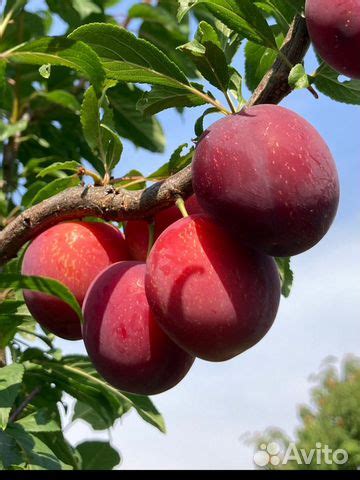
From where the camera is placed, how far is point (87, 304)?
1077mm

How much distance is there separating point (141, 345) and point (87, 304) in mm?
116

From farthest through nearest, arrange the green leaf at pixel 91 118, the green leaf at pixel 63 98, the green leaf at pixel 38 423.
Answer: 1. the green leaf at pixel 63 98
2. the green leaf at pixel 38 423
3. the green leaf at pixel 91 118

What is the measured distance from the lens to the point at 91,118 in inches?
49.8

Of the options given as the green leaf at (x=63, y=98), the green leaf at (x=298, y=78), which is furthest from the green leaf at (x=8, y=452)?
the green leaf at (x=63, y=98)

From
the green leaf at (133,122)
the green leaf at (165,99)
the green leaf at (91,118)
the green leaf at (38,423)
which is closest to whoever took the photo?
the green leaf at (165,99)

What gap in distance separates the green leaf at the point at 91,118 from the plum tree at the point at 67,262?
6.6 inches

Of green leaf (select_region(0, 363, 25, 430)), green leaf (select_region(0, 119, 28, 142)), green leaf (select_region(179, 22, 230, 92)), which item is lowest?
green leaf (select_region(0, 363, 25, 430))

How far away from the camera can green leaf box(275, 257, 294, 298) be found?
1352 millimetres

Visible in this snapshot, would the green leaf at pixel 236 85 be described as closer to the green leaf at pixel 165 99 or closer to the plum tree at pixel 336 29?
the green leaf at pixel 165 99

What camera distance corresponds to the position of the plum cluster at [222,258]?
892mm

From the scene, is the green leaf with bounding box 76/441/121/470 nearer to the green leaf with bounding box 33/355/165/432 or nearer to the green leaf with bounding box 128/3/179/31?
the green leaf with bounding box 33/355/165/432

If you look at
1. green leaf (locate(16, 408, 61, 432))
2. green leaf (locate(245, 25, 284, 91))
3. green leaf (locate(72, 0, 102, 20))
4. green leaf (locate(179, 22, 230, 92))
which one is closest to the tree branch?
green leaf (locate(179, 22, 230, 92))

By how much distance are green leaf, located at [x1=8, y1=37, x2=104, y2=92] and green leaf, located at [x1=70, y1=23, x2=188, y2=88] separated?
18 millimetres
